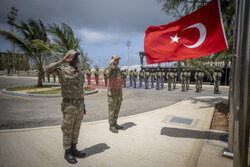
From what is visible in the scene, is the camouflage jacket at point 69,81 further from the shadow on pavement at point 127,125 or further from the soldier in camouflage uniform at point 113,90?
the shadow on pavement at point 127,125

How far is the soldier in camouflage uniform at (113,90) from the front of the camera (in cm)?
432

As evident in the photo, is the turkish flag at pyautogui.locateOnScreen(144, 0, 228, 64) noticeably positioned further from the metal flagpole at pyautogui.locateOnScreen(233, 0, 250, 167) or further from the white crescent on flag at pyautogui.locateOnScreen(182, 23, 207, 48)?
the metal flagpole at pyautogui.locateOnScreen(233, 0, 250, 167)

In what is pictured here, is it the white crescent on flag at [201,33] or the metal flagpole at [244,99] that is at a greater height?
the white crescent on flag at [201,33]

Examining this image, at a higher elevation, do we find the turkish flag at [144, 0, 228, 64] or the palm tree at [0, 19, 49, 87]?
the palm tree at [0, 19, 49, 87]

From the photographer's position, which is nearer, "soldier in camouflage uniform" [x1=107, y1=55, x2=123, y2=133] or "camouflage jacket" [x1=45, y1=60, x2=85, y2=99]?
"camouflage jacket" [x1=45, y1=60, x2=85, y2=99]

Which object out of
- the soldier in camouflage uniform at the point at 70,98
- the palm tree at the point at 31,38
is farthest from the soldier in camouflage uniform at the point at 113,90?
the palm tree at the point at 31,38

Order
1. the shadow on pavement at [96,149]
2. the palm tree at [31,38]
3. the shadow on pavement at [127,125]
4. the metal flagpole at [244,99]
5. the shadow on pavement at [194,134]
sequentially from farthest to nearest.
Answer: the palm tree at [31,38]
the shadow on pavement at [127,125]
the shadow on pavement at [194,134]
the shadow on pavement at [96,149]
the metal flagpole at [244,99]

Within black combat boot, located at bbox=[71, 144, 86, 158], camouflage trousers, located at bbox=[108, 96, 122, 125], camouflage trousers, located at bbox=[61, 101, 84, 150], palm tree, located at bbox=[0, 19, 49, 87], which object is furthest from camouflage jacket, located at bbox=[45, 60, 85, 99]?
palm tree, located at bbox=[0, 19, 49, 87]

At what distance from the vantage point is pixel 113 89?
4.35 metres

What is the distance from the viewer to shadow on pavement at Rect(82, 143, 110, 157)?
3.19 metres

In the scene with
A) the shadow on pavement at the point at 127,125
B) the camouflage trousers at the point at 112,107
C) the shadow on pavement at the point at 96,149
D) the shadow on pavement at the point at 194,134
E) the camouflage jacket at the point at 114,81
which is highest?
the camouflage jacket at the point at 114,81

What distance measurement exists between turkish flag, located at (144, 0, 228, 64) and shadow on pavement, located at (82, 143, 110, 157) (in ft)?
7.82

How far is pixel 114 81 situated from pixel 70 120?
188 centimetres

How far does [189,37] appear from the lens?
3637 millimetres
